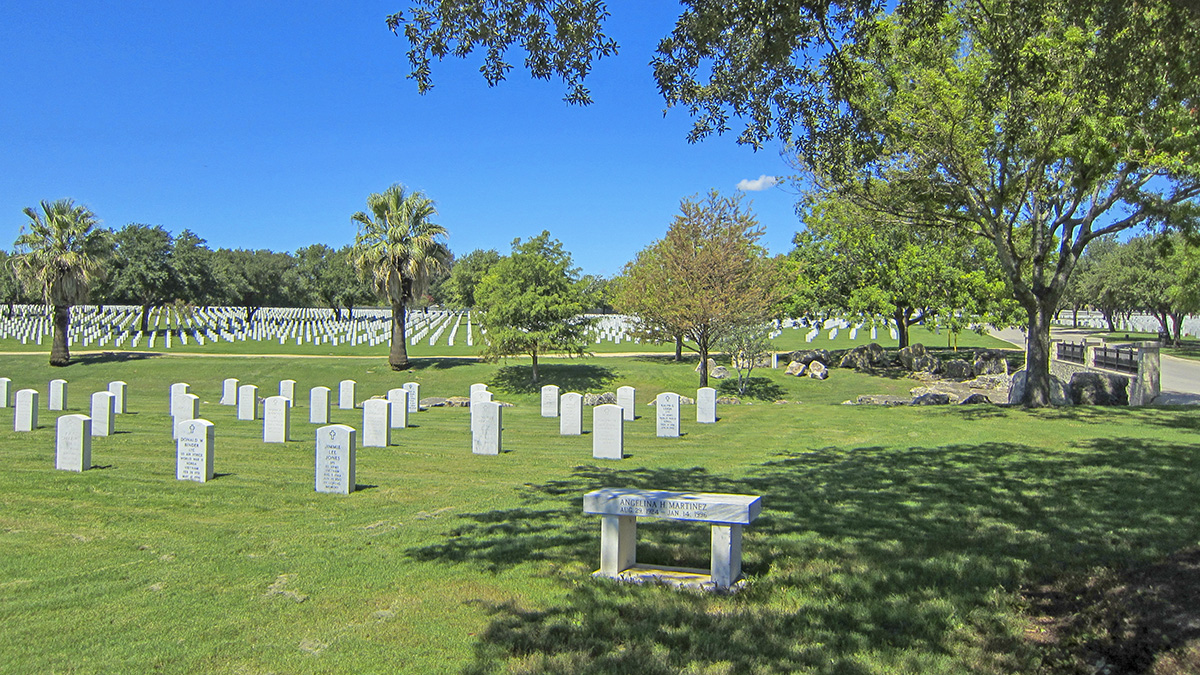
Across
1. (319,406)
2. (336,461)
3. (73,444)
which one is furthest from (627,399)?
(73,444)

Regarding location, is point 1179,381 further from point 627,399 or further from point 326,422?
point 326,422

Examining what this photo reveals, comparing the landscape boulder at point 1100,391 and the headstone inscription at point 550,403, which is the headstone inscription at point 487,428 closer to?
the headstone inscription at point 550,403

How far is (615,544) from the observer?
6.66 metres

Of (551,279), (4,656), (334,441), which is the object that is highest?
(551,279)

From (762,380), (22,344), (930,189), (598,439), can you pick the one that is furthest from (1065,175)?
(22,344)

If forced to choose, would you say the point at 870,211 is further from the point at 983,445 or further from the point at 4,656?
the point at 4,656

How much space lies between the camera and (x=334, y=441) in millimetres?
10844

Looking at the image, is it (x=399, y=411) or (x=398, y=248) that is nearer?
(x=399, y=411)

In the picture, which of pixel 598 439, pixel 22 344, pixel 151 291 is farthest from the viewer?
pixel 151 291

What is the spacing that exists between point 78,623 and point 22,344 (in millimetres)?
51006

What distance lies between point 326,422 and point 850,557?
1508cm

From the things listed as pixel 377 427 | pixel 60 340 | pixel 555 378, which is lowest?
pixel 377 427

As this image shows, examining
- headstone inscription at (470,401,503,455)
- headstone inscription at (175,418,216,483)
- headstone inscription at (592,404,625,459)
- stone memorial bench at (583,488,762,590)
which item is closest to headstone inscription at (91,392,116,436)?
headstone inscription at (175,418,216,483)

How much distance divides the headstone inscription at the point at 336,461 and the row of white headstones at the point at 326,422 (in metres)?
0.01
